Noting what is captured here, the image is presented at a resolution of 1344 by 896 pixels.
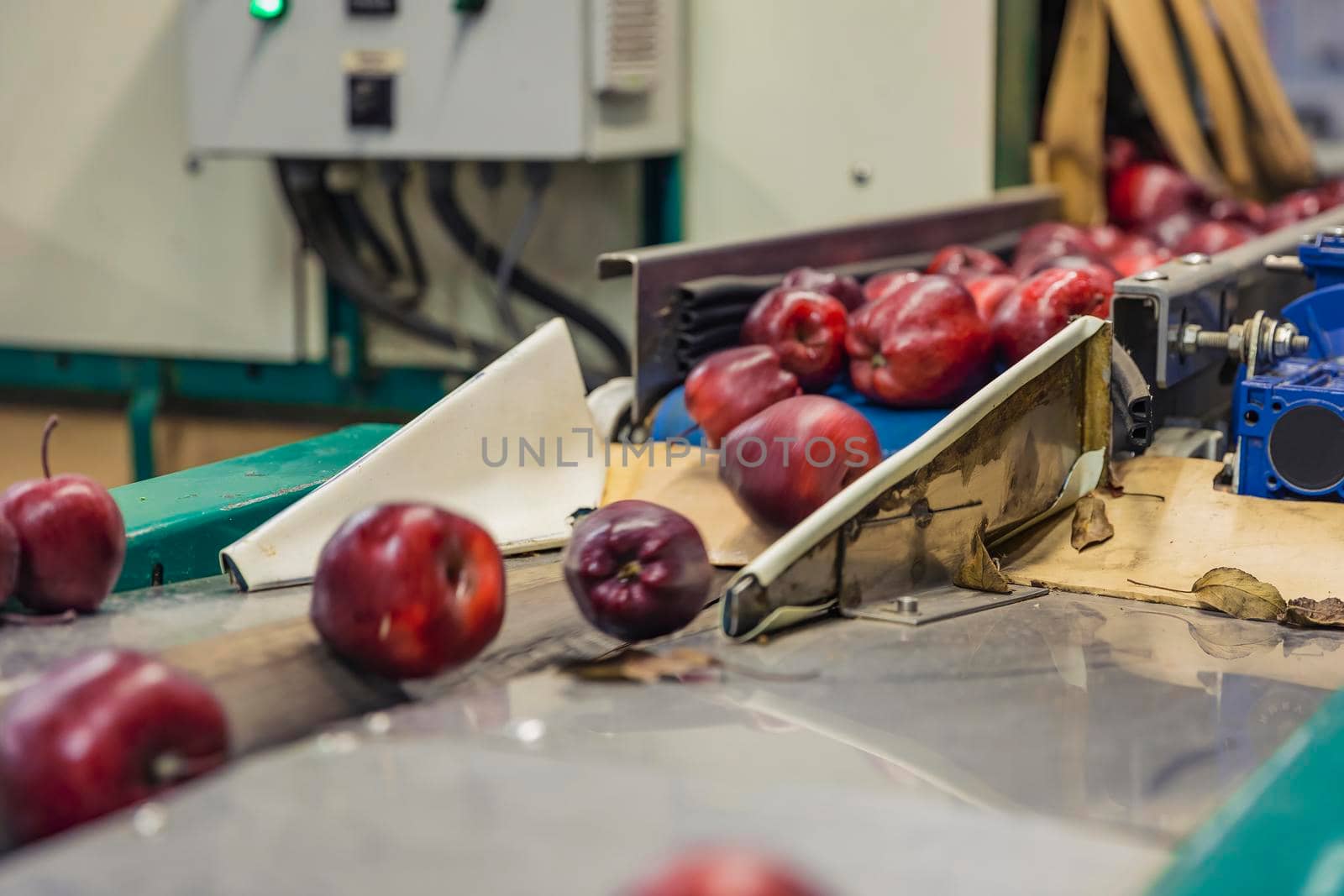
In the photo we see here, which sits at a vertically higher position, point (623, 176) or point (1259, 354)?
point (623, 176)

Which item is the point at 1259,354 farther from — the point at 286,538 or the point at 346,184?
the point at 346,184

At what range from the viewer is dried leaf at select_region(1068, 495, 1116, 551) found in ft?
4.29

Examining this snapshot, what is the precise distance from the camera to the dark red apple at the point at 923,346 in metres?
1.51

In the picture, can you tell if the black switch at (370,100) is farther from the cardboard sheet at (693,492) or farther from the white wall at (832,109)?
the cardboard sheet at (693,492)

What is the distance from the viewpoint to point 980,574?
1.20m

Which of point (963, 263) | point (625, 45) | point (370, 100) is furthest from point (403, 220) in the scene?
point (963, 263)

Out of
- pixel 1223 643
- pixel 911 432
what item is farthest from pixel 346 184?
pixel 1223 643

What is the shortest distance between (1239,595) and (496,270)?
6.85 feet

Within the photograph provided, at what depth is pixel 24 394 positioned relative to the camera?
3.48 m

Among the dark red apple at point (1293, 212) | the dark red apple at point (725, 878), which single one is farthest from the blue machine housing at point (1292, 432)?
the dark red apple at point (1293, 212)

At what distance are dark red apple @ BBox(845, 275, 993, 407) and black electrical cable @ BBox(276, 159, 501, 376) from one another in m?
1.53

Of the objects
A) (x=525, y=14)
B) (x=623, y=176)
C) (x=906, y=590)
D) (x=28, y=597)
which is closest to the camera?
(x=28, y=597)

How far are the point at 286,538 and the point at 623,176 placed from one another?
76.5 inches

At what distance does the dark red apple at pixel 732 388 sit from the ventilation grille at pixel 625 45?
1.26m
